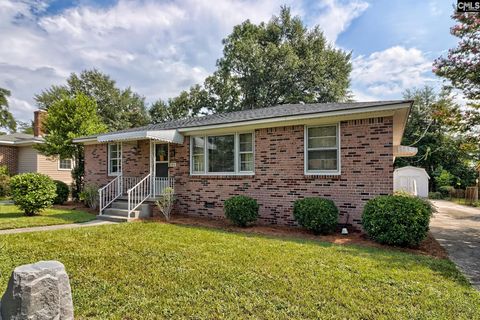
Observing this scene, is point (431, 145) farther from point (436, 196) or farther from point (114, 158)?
point (114, 158)

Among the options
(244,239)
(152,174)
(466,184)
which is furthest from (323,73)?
(244,239)

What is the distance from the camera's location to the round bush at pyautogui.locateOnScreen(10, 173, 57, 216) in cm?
948

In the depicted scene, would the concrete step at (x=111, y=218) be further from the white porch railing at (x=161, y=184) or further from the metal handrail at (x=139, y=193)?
the white porch railing at (x=161, y=184)

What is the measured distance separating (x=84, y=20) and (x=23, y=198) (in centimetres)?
643

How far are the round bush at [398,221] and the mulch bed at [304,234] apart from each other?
215mm

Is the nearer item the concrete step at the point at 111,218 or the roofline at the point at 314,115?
the roofline at the point at 314,115

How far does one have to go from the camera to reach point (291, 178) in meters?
8.54

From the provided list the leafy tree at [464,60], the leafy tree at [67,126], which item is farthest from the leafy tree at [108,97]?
the leafy tree at [464,60]

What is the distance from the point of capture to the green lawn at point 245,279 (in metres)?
3.23

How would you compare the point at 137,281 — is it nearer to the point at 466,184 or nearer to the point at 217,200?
the point at 217,200

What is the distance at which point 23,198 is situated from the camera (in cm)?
945

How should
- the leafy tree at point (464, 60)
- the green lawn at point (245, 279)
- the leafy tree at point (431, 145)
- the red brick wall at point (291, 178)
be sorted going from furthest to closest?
the leafy tree at point (431, 145) < the leafy tree at point (464, 60) < the red brick wall at point (291, 178) < the green lawn at point (245, 279)

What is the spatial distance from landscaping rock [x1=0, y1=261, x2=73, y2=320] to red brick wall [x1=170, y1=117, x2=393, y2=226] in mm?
6583

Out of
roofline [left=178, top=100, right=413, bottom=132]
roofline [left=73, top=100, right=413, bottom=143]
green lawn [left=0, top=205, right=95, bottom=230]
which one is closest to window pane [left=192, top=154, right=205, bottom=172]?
roofline [left=73, top=100, right=413, bottom=143]
